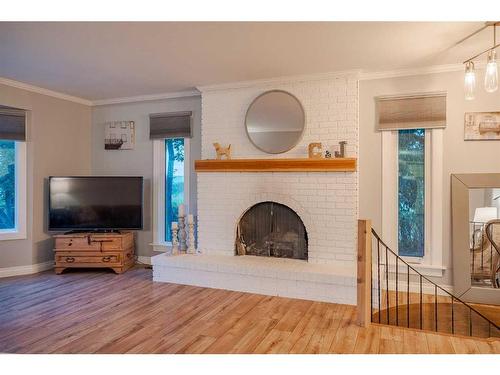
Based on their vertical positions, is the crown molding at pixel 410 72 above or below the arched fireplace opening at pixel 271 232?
above

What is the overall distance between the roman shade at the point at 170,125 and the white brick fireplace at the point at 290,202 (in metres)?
0.43

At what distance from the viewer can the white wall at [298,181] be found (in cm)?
363

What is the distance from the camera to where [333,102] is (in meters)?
3.68

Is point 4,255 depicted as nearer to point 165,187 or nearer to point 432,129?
point 165,187

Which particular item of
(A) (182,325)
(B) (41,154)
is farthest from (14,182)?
(A) (182,325)

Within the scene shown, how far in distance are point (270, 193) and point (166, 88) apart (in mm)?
1876

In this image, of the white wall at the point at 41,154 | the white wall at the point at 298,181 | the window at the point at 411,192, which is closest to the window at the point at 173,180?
the white wall at the point at 298,181

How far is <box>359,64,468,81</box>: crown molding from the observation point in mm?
3400

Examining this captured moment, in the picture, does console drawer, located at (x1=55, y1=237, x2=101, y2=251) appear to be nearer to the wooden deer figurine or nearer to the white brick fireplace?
the white brick fireplace

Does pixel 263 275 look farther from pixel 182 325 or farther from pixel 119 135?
pixel 119 135

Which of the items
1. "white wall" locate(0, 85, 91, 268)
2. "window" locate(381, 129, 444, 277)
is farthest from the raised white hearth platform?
"white wall" locate(0, 85, 91, 268)

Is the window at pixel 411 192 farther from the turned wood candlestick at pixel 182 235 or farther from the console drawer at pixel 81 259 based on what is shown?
the console drawer at pixel 81 259

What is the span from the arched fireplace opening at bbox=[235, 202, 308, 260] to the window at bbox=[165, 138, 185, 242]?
109cm

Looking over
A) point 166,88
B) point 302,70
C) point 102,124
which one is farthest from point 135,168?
point 302,70
